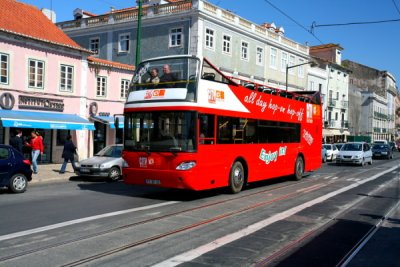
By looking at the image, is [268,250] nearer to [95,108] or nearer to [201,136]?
[201,136]

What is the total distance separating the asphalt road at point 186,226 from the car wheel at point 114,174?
8.17 feet

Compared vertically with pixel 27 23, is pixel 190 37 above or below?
above

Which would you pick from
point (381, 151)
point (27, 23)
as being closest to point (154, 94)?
point (27, 23)

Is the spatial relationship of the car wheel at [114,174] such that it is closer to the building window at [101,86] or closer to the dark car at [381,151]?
the building window at [101,86]

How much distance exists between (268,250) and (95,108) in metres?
20.8

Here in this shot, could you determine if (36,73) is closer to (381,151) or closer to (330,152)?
(330,152)

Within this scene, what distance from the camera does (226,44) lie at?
35.6 metres

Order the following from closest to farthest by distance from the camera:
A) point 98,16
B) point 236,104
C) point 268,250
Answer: point 268,250 → point 236,104 → point 98,16

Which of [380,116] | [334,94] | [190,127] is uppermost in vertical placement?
[334,94]

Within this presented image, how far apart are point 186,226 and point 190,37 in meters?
25.6

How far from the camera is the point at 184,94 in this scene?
11.4 m

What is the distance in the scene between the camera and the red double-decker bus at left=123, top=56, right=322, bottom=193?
1131cm

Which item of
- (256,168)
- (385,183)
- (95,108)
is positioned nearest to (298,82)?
(95,108)

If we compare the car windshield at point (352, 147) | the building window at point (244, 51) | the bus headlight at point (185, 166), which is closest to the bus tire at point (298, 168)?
the bus headlight at point (185, 166)
